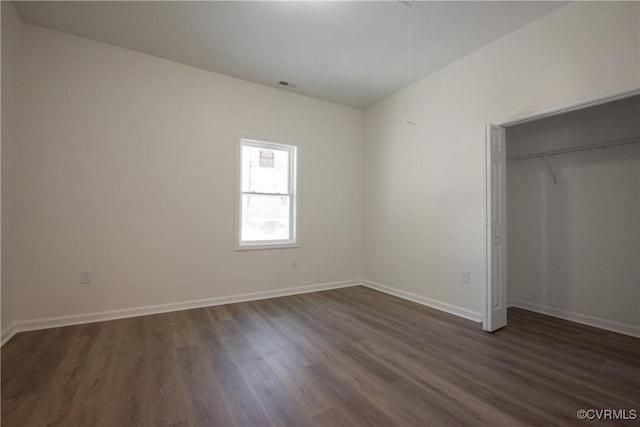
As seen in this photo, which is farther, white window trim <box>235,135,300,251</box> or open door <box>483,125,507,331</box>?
white window trim <box>235,135,300,251</box>

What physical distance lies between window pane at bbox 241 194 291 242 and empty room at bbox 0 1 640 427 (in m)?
0.03

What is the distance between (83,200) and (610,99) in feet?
16.0

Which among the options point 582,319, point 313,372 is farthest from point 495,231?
point 313,372

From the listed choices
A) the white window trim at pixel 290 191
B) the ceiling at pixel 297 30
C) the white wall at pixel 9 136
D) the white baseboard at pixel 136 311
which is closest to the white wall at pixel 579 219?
the ceiling at pixel 297 30

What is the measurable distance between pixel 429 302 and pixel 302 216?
210 cm

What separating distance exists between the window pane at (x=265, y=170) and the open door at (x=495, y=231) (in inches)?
104

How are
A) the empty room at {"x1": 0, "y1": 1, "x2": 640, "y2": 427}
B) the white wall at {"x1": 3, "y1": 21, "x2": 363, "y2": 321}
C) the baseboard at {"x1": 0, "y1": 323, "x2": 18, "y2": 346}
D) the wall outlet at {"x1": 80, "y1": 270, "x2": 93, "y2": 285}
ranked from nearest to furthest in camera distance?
the empty room at {"x1": 0, "y1": 1, "x2": 640, "y2": 427}, the baseboard at {"x1": 0, "y1": 323, "x2": 18, "y2": 346}, the white wall at {"x1": 3, "y1": 21, "x2": 363, "y2": 321}, the wall outlet at {"x1": 80, "y1": 270, "x2": 93, "y2": 285}

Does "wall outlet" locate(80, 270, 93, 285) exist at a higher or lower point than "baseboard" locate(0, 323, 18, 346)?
higher

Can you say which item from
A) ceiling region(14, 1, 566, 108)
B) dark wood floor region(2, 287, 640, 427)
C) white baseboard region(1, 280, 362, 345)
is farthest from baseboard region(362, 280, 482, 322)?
ceiling region(14, 1, 566, 108)

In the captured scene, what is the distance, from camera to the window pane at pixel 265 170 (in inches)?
155

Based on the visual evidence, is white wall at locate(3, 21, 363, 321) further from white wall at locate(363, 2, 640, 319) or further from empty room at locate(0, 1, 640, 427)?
white wall at locate(363, 2, 640, 319)

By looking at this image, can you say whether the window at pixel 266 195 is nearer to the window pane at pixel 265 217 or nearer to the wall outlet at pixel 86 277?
the window pane at pixel 265 217

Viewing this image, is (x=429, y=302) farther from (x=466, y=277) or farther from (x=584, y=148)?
(x=584, y=148)

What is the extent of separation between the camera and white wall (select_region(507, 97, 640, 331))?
276cm
